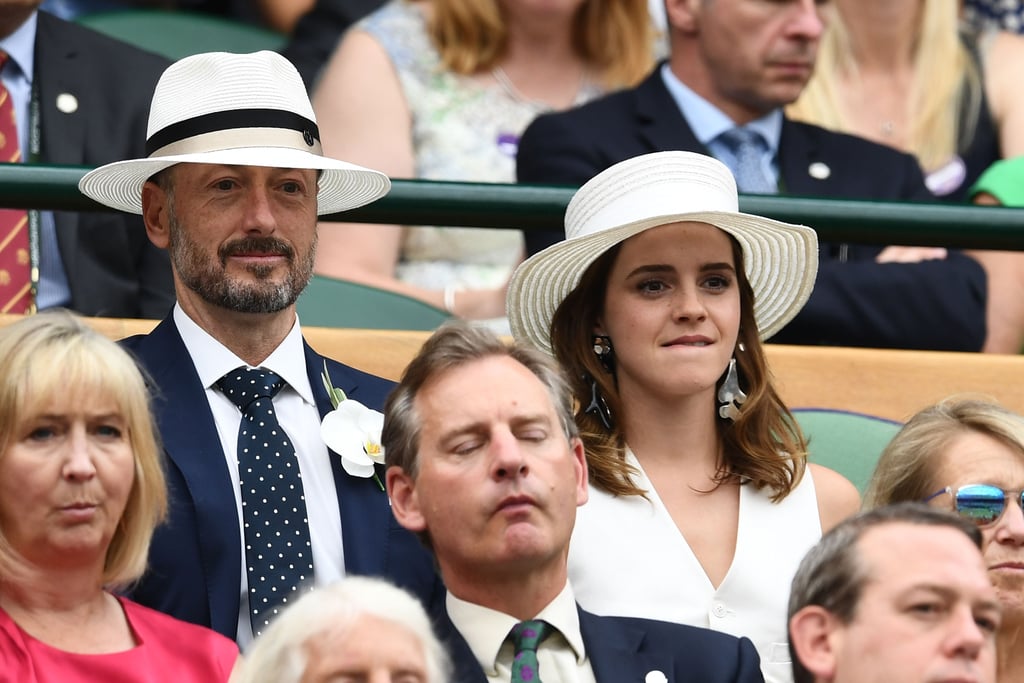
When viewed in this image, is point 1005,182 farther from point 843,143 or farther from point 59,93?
point 59,93

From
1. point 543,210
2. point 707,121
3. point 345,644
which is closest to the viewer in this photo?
point 345,644

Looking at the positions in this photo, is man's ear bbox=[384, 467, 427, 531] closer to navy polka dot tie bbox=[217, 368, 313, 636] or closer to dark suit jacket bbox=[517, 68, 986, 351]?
navy polka dot tie bbox=[217, 368, 313, 636]

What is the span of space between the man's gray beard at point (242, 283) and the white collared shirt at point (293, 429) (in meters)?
0.08

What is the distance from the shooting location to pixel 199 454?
402 cm

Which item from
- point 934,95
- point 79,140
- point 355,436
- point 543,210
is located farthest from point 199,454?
point 934,95

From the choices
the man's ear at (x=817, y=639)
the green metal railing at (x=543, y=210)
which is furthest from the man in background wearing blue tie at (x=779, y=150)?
the man's ear at (x=817, y=639)

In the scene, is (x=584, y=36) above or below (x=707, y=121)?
above

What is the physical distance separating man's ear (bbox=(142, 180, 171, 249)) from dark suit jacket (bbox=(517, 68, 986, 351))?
1070mm

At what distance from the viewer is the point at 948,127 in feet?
20.4

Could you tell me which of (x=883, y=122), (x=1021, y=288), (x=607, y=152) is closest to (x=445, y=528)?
(x=607, y=152)

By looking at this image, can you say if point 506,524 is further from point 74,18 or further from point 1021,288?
point 74,18

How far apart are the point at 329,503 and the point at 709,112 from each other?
A: 6.10ft

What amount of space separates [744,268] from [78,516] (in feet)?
4.94

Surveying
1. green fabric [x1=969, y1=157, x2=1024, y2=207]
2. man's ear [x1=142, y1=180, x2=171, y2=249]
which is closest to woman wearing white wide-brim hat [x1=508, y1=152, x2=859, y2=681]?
man's ear [x1=142, y1=180, x2=171, y2=249]
